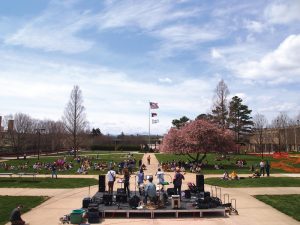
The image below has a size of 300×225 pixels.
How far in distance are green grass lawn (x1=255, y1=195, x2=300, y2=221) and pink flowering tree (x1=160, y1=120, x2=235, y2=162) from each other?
24168mm

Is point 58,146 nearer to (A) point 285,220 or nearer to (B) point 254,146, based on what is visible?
(B) point 254,146

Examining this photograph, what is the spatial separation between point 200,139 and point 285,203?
26759 mm

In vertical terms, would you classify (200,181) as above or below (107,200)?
above

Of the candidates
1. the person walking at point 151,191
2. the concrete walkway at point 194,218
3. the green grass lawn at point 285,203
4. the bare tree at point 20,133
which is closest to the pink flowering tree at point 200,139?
the concrete walkway at point 194,218

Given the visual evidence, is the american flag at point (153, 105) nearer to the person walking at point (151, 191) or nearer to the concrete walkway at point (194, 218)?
the concrete walkway at point (194, 218)

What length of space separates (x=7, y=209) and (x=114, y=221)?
7.09m

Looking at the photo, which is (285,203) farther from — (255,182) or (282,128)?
(282,128)

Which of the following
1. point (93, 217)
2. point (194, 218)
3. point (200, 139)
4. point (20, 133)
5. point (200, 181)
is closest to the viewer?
point (93, 217)

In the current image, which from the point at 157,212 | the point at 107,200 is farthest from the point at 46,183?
the point at 157,212

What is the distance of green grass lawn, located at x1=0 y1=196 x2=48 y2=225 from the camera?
19278 millimetres

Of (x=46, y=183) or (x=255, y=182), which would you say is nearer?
(x=255, y=182)

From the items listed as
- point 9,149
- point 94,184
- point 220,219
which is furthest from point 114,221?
point 9,149

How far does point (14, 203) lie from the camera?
2245cm

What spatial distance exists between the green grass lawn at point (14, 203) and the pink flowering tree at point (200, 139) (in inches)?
1077
